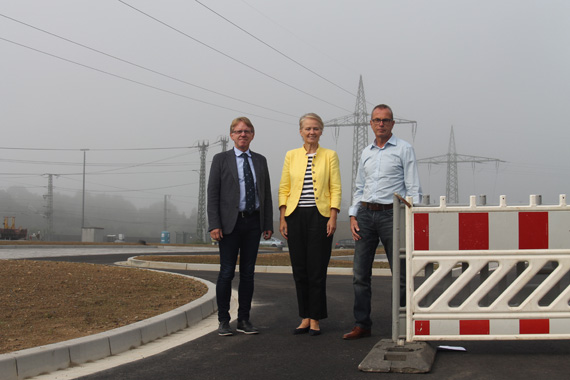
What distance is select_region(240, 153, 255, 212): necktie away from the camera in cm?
624

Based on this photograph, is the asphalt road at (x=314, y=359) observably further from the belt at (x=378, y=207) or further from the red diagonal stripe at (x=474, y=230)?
the belt at (x=378, y=207)

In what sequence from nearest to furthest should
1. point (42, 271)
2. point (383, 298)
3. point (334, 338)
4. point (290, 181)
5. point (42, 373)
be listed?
1. point (42, 373)
2. point (334, 338)
3. point (290, 181)
4. point (383, 298)
5. point (42, 271)

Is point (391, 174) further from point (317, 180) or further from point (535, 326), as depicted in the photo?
point (535, 326)

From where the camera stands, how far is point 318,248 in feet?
19.8

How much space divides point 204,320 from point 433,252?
332cm

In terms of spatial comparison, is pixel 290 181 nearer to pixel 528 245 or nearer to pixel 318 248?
pixel 318 248

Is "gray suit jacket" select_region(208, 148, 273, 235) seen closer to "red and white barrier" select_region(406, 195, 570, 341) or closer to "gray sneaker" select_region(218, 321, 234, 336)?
"gray sneaker" select_region(218, 321, 234, 336)

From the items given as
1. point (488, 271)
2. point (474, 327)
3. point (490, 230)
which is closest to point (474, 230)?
point (490, 230)

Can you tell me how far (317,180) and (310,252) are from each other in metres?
0.69

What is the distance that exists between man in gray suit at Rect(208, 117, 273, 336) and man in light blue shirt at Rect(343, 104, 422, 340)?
1.03 metres

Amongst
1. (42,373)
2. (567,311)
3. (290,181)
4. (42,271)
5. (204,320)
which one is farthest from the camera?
(42,271)

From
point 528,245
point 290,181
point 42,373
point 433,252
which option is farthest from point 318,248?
point 42,373

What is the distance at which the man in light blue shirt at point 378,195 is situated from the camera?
18.5 feet

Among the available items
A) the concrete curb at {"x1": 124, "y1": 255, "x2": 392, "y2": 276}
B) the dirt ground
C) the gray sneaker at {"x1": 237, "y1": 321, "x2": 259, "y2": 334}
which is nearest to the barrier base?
the gray sneaker at {"x1": 237, "y1": 321, "x2": 259, "y2": 334}
